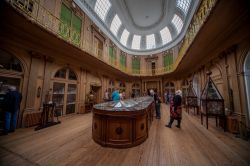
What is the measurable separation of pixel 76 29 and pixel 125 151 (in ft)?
26.4

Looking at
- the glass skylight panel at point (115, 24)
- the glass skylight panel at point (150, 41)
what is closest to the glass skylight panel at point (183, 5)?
the glass skylight panel at point (150, 41)

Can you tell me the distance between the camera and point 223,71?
5.07 metres

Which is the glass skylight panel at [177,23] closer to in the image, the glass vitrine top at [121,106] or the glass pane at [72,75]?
the glass vitrine top at [121,106]

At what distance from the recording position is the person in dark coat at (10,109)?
3.79 metres

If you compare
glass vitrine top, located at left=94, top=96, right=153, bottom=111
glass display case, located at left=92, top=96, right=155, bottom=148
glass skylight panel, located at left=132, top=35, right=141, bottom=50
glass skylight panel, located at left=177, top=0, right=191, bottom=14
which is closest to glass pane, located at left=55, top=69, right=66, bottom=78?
glass vitrine top, located at left=94, top=96, right=153, bottom=111

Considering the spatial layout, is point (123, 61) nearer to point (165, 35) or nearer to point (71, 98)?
point (165, 35)

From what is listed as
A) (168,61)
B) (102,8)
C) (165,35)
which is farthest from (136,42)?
(102,8)

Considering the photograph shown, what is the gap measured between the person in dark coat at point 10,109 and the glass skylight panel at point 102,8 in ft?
30.5

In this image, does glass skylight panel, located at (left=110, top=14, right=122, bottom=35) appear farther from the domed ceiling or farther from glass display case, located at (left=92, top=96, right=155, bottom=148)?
glass display case, located at (left=92, top=96, right=155, bottom=148)

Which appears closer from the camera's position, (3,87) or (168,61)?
(3,87)

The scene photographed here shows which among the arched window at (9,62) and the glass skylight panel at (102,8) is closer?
the arched window at (9,62)

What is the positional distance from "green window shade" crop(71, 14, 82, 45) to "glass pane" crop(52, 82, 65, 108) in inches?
116

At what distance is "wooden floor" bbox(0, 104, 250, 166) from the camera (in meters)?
2.31

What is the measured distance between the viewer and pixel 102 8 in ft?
33.8
